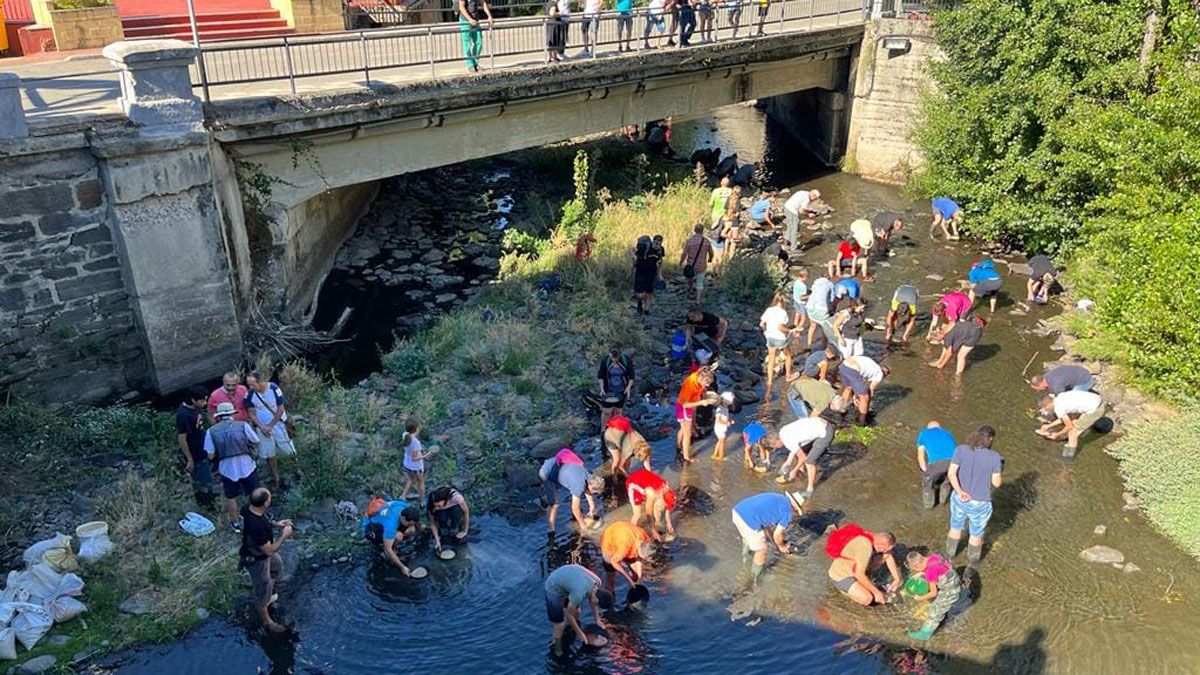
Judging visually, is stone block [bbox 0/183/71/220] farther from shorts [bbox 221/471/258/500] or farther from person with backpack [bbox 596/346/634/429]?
person with backpack [bbox 596/346/634/429]

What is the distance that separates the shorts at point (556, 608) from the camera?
27.9 feet

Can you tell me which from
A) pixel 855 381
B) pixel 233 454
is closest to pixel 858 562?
pixel 855 381

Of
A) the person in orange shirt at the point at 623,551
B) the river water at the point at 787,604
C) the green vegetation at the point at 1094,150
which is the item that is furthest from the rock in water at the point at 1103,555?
the person in orange shirt at the point at 623,551

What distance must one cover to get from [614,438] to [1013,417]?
19.9ft

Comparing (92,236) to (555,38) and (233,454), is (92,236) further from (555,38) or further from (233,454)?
(555,38)

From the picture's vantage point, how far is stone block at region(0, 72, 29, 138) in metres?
10.4

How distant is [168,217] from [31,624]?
5.63 metres

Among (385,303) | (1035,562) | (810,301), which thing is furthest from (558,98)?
(1035,562)

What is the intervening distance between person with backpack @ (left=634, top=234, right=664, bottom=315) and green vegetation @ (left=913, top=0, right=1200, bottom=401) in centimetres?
705

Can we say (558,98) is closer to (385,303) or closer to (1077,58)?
(385,303)

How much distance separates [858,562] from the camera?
9.21 m

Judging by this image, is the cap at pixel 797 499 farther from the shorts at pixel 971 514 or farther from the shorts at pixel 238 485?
the shorts at pixel 238 485

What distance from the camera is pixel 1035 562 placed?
997 cm

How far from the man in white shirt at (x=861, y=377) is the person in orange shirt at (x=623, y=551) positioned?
4.40 meters
